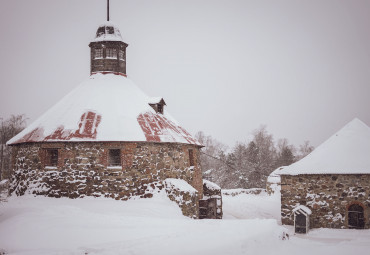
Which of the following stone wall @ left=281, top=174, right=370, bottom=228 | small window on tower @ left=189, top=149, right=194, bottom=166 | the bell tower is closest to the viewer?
stone wall @ left=281, top=174, right=370, bottom=228

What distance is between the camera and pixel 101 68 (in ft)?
73.7

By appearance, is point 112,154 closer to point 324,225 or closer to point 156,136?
point 156,136

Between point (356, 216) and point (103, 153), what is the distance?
1283 cm

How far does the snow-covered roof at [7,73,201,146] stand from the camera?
17.8 m

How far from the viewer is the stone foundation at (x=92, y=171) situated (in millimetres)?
17234

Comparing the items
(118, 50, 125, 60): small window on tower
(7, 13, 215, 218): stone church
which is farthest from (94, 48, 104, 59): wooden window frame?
(7, 13, 215, 218): stone church

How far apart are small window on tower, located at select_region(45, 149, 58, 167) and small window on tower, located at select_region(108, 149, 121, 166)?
8.77ft

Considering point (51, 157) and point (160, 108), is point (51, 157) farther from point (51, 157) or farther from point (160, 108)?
point (160, 108)

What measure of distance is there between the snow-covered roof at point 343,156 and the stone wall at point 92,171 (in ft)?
22.7

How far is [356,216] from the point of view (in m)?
18.2

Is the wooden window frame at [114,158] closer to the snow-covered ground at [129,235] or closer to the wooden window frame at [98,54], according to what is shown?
the snow-covered ground at [129,235]

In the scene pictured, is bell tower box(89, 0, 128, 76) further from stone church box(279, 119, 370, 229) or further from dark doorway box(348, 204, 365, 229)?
dark doorway box(348, 204, 365, 229)

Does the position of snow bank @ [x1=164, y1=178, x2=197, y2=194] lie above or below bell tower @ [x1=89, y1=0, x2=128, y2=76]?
below

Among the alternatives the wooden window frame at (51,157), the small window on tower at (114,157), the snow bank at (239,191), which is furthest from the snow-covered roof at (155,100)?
the snow bank at (239,191)
